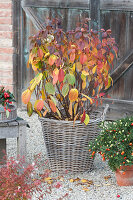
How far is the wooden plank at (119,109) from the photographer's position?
5312 millimetres

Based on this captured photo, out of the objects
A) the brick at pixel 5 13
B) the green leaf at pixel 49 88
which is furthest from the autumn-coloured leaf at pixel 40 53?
the brick at pixel 5 13

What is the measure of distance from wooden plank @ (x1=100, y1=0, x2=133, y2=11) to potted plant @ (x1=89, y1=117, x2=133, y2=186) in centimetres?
236

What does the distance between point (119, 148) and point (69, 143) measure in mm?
510

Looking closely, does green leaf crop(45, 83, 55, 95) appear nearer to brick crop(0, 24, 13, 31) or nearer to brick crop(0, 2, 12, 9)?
brick crop(0, 24, 13, 31)

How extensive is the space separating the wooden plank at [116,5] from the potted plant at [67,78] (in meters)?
1.89

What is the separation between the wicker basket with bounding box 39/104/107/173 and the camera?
10.7 ft

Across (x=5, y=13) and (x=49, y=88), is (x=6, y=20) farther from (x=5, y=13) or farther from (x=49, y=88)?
(x=49, y=88)

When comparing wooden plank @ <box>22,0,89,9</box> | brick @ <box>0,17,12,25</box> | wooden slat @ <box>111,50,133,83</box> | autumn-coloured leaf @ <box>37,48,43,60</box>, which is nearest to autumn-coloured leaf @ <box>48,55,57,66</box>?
autumn-coloured leaf @ <box>37,48,43,60</box>

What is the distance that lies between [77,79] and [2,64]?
3157 mm

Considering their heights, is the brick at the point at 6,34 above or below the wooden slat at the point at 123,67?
above

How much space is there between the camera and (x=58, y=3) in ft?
18.6

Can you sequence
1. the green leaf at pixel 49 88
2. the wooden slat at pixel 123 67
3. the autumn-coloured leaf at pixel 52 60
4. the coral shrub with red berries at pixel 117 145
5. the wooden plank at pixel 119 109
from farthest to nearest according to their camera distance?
the wooden plank at pixel 119 109 < the wooden slat at pixel 123 67 < the green leaf at pixel 49 88 < the autumn-coloured leaf at pixel 52 60 < the coral shrub with red berries at pixel 117 145

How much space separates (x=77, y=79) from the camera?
3.48 metres

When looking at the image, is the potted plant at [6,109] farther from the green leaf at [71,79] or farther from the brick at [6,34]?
the brick at [6,34]
